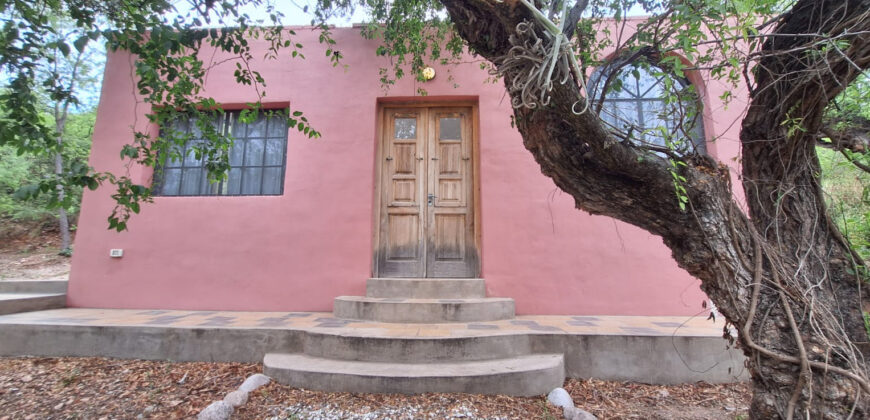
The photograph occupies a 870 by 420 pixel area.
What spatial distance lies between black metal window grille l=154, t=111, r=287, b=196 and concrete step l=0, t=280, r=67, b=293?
58.7 inches

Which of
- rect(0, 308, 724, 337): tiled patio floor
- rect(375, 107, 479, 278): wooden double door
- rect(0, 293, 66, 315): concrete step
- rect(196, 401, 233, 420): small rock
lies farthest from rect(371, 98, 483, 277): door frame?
rect(0, 293, 66, 315): concrete step

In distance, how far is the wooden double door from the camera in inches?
158

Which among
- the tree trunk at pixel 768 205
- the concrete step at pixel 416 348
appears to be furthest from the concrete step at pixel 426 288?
the tree trunk at pixel 768 205

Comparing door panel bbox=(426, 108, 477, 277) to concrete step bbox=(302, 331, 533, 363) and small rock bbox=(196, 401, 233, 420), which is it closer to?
concrete step bbox=(302, 331, 533, 363)

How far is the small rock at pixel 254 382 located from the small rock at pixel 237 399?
6 centimetres

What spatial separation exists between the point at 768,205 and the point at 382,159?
344cm

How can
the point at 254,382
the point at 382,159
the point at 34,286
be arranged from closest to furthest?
the point at 254,382 < the point at 34,286 < the point at 382,159

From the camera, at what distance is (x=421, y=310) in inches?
127

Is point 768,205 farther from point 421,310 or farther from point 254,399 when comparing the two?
point 254,399

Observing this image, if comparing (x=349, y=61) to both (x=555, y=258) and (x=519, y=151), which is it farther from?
(x=555, y=258)

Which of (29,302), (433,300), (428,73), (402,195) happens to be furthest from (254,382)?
(428,73)

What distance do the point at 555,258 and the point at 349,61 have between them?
132 inches

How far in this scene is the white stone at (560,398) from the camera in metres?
2.29

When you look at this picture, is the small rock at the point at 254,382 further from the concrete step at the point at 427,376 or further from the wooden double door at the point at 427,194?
the wooden double door at the point at 427,194
